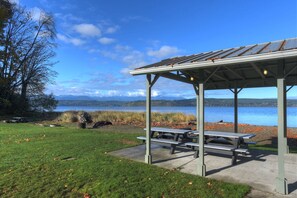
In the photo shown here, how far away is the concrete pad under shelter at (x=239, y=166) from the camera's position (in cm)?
442

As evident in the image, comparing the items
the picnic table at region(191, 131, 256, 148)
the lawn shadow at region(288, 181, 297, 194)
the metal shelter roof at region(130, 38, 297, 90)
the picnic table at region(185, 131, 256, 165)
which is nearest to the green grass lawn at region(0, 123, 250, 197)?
the lawn shadow at region(288, 181, 297, 194)

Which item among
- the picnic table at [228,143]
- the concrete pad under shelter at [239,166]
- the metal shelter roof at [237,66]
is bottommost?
the concrete pad under shelter at [239,166]

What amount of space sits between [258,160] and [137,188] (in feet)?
11.6

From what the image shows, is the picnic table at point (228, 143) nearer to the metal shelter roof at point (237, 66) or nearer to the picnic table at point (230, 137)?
the picnic table at point (230, 137)

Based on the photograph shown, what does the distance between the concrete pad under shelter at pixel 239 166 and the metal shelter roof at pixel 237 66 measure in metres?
2.04

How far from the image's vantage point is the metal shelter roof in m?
4.11

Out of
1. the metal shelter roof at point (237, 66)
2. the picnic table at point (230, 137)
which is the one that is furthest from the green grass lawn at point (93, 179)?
the metal shelter roof at point (237, 66)

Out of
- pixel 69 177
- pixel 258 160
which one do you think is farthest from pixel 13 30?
pixel 258 160

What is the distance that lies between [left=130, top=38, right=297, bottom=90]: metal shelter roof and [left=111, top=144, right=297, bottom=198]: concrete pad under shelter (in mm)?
2042

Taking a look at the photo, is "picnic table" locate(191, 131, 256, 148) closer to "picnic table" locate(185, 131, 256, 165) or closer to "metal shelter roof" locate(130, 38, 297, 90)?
"picnic table" locate(185, 131, 256, 165)

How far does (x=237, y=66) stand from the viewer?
6.86 metres

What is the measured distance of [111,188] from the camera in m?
4.28

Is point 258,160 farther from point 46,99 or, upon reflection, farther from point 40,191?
point 46,99

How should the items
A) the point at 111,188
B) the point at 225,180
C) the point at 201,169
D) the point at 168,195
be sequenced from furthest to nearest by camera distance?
the point at 201,169 < the point at 225,180 < the point at 111,188 < the point at 168,195
